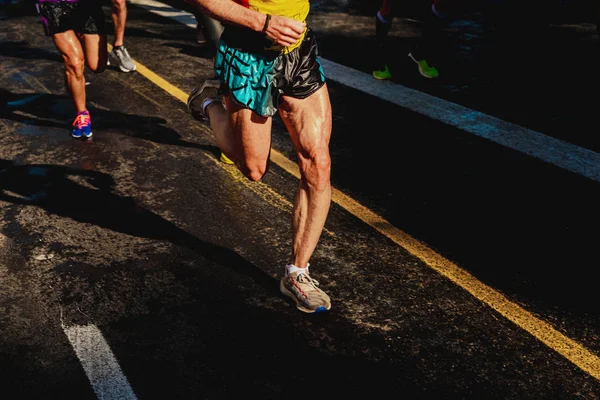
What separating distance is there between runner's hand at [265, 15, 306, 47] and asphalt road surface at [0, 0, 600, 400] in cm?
125

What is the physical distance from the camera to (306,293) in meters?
3.21

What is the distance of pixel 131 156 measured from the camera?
5047 mm

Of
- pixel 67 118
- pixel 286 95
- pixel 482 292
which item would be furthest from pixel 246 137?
pixel 67 118

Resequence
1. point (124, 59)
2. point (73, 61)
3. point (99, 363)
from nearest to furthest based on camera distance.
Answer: point (99, 363)
point (73, 61)
point (124, 59)

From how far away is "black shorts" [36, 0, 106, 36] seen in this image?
5012mm

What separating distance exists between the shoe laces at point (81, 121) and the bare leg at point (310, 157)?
2720 mm

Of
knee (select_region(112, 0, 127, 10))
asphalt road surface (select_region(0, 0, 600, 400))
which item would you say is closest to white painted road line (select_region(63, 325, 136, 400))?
asphalt road surface (select_region(0, 0, 600, 400))

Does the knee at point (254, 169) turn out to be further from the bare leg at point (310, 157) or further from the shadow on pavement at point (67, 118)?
the shadow on pavement at point (67, 118)

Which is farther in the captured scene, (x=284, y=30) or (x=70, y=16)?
(x=70, y=16)

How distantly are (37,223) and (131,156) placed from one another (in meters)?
1.16

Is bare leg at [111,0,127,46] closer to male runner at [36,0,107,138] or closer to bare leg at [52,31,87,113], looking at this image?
male runner at [36,0,107,138]

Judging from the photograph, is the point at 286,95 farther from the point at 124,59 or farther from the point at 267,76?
the point at 124,59

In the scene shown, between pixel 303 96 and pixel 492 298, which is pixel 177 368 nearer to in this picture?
pixel 303 96

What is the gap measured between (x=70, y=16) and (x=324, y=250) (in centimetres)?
279
